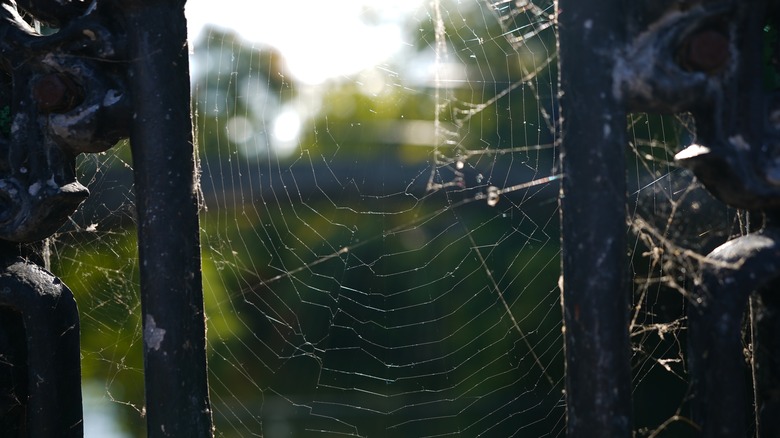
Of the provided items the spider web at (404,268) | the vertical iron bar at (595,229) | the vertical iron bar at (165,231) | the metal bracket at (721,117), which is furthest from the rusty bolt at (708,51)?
the spider web at (404,268)

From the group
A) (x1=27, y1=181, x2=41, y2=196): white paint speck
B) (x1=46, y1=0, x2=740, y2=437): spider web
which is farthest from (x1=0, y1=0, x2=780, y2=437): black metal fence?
(x1=46, y1=0, x2=740, y2=437): spider web

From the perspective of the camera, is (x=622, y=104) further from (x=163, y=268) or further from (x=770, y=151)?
(x=163, y=268)

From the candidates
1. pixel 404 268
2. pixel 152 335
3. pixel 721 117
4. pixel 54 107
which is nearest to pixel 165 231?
pixel 152 335

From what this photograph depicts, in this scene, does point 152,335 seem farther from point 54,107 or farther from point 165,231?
point 54,107

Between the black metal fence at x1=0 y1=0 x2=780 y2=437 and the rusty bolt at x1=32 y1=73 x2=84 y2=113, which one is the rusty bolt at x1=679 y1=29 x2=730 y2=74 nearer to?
the black metal fence at x1=0 y1=0 x2=780 y2=437

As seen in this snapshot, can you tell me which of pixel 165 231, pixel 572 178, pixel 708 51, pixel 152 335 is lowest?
pixel 152 335

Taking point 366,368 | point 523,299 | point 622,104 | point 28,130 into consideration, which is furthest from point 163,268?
point 366,368
